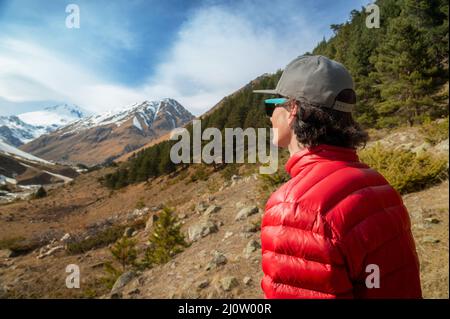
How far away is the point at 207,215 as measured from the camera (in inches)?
458

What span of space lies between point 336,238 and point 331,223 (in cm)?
7

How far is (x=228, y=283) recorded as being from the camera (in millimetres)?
5348

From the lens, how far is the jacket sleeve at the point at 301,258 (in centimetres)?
116

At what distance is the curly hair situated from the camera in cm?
148

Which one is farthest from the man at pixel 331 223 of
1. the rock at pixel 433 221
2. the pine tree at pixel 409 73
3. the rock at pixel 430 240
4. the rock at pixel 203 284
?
the pine tree at pixel 409 73

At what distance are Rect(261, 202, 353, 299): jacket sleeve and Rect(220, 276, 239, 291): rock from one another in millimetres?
4325

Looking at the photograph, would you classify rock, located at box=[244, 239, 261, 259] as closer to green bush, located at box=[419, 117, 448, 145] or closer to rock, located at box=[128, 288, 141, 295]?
rock, located at box=[128, 288, 141, 295]

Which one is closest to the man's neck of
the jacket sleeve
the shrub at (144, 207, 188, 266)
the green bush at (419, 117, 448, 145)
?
the jacket sleeve

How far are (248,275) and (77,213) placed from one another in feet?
Answer: 30.1

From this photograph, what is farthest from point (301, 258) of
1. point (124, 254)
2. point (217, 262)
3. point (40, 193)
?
point (40, 193)

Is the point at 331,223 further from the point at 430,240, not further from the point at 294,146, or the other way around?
the point at 430,240

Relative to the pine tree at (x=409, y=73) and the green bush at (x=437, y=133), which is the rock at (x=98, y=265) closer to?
the green bush at (x=437, y=133)
